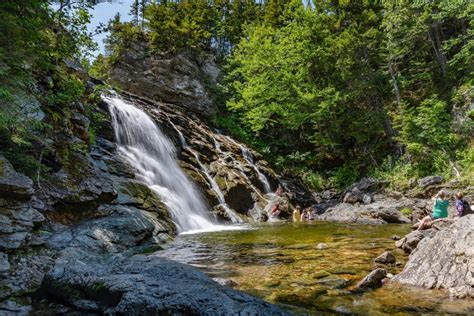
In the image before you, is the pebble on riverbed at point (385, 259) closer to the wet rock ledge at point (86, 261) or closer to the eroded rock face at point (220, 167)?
the wet rock ledge at point (86, 261)

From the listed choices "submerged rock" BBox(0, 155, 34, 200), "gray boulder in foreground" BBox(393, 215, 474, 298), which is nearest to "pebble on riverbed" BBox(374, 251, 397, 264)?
"gray boulder in foreground" BBox(393, 215, 474, 298)

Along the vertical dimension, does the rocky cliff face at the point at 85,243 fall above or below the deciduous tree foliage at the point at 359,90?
below

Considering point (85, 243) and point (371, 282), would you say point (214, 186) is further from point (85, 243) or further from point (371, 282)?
point (371, 282)

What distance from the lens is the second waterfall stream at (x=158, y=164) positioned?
45.4 feet

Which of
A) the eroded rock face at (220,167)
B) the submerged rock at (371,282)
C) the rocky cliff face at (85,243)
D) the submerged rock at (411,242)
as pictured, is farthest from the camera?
the eroded rock face at (220,167)

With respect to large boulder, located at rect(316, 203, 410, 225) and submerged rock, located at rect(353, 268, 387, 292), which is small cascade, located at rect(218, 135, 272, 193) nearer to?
large boulder, located at rect(316, 203, 410, 225)

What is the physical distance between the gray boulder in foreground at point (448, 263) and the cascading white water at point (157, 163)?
8.43 metres

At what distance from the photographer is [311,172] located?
25156 millimetres

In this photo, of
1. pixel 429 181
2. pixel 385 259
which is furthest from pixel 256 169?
pixel 385 259

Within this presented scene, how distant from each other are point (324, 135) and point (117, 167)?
16.4m

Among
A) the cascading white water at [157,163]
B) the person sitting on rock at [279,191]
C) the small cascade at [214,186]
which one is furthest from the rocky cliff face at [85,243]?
the person sitting on rock at [279,191]

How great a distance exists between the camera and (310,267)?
668 cm

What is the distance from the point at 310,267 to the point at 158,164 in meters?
11.5

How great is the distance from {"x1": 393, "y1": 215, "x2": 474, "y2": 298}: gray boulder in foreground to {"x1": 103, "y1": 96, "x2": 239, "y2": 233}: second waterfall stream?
27.6 ft
